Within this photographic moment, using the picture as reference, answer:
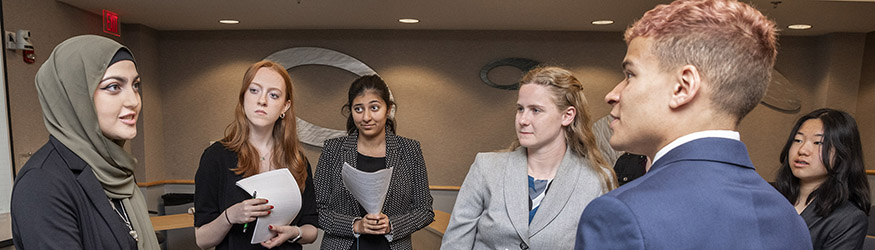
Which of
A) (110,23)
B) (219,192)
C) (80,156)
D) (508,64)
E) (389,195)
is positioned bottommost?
(389,195)

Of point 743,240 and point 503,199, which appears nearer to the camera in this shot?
point 743,240

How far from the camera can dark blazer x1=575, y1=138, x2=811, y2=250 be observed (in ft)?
2.34

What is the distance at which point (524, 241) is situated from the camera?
1553mm

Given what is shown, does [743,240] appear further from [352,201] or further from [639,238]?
[352,201]

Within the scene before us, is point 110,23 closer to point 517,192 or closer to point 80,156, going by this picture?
point 80,156

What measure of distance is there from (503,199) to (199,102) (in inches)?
208

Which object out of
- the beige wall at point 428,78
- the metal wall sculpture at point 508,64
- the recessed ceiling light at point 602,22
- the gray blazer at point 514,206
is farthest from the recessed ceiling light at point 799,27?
the gray blazer at point 514,206

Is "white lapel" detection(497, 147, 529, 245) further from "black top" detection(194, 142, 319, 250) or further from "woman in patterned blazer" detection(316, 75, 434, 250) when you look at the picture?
"black top" detection(194, 142, 319, 250)

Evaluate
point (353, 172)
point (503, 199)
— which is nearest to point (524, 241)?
point (503, 199)

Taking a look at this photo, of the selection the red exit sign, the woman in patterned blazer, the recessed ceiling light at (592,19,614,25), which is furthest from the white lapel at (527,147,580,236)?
the red exit sign

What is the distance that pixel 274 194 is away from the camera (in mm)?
1839

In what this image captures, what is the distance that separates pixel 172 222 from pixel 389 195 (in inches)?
99.5

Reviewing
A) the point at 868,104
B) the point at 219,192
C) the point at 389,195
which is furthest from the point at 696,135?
the point at 868,104

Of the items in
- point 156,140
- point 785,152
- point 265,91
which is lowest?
point 156,140
